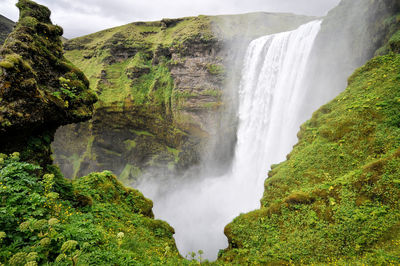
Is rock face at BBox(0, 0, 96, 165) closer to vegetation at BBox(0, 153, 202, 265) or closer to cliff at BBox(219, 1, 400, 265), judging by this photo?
vegetation at BBox(0, 153, 202, 265)

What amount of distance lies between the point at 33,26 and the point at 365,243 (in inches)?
529

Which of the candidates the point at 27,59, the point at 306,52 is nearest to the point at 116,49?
the point at 306,52

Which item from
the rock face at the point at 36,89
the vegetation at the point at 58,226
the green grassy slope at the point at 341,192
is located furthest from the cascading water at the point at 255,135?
the rock face at the point at 36,89

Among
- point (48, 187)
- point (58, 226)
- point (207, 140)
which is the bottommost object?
point (58, 226)

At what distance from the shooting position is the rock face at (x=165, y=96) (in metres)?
34.0

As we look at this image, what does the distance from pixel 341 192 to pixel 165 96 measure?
3291cm

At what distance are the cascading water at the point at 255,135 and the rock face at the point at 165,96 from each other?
468 cm

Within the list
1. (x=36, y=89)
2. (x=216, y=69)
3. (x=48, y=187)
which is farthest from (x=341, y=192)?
(x=216, y=69)

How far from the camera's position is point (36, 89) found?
5.77 meters

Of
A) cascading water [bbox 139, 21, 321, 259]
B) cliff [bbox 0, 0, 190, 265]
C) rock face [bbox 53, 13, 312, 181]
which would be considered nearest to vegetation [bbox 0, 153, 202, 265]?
cliff [bbox 0, 0, 190, 265]

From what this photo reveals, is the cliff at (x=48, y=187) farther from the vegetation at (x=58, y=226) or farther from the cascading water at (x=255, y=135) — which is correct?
the cascading water at (x=255, y=135)

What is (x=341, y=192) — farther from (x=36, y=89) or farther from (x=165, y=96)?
(x=165, y=96)

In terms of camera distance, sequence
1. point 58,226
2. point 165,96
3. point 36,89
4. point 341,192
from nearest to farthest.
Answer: point 58,226 < point 36,89 < point 341,192 < point 165,96

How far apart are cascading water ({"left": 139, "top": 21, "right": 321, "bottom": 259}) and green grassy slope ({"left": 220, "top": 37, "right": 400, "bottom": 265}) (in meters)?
9.08
